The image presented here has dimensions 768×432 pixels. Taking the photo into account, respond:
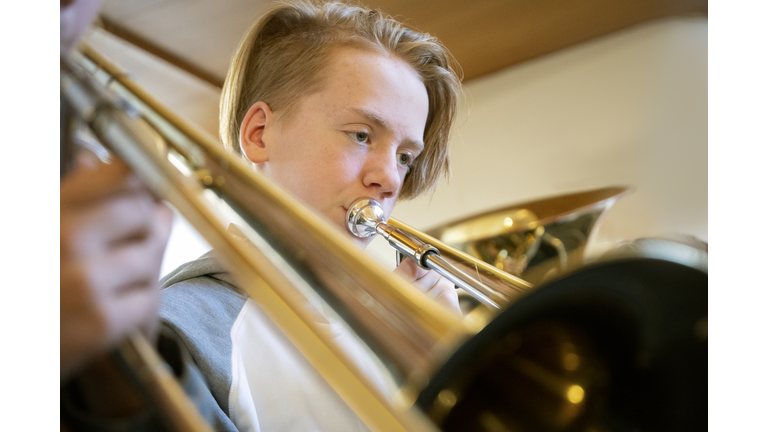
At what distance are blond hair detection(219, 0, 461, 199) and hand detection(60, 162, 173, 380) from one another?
1.00ft

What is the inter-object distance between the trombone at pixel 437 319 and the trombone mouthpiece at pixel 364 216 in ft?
0.90

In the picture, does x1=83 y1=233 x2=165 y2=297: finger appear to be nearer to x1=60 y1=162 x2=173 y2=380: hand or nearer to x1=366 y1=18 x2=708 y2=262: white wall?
x1=60 y1=162 x2=173 y2=380: hand

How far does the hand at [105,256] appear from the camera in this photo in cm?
23

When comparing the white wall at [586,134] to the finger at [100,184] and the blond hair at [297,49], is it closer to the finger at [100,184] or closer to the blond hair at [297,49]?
the blond hair at [297,49]

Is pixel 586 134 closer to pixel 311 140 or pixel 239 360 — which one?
pixel 311 140

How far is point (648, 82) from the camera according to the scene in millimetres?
669

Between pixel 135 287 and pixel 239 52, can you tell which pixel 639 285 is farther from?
pixel 239 52

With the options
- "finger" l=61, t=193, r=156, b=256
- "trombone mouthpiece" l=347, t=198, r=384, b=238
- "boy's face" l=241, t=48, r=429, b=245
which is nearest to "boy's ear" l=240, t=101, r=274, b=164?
"boy's face" l=241, t=48, r=429, b=245

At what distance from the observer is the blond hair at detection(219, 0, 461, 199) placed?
577 millimetres

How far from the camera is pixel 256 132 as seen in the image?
22.5 inches

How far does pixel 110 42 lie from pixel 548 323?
0.46 meters

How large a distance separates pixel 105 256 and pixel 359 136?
34 cm
